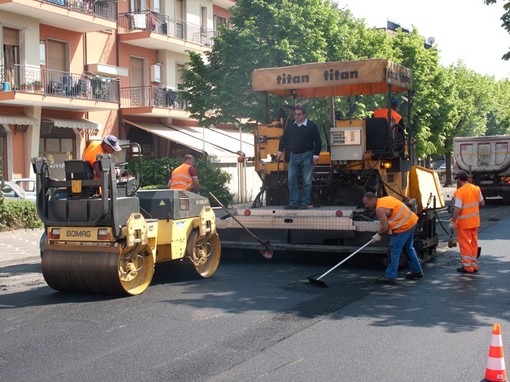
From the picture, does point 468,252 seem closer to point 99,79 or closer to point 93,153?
point 93,153

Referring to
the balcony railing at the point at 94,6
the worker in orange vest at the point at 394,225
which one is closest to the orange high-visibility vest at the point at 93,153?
the worker in orange vest at the point at 394,225

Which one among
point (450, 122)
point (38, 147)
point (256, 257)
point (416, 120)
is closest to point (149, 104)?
point (38, 147)

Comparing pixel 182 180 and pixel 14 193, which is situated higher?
pixel 182 180

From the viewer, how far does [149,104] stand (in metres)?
28.0

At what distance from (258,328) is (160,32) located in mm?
23771

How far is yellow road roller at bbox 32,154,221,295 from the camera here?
25.4ft

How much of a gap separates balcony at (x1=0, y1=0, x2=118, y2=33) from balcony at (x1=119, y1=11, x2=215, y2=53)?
922 mm

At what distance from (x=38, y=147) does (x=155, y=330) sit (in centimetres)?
1826

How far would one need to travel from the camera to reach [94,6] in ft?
82.9

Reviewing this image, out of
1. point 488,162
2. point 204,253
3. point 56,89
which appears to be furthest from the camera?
point 488,162

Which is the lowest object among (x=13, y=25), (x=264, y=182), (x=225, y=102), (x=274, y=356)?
(x=274, y=356)

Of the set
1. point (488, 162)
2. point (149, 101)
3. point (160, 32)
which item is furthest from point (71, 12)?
point (488, 162)

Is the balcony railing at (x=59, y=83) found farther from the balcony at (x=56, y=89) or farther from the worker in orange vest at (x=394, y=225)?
the worker in orange vest at (x=394, y=225)

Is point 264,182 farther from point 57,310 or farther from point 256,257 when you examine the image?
point 57,310
